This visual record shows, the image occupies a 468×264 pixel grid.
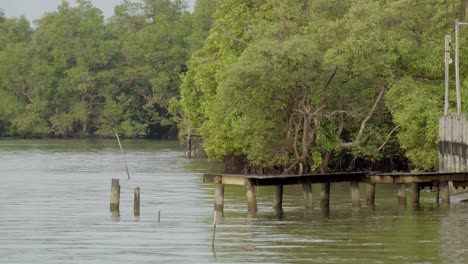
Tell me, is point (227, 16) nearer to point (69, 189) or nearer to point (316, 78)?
point (316, 78)

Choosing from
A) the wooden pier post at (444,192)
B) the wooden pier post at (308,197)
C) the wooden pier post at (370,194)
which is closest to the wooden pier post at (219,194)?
the wooden pier post at (308,197)

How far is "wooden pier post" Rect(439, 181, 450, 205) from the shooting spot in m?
44.2

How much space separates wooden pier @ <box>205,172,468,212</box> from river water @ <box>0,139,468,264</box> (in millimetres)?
547

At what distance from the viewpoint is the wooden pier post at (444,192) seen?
44.2 metres

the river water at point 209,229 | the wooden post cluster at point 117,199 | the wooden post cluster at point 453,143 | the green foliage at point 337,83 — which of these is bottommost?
the river water at point 209,229

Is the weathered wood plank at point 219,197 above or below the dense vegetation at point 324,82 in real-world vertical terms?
below

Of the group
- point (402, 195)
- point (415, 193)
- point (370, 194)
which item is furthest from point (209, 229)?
point (415, 193)

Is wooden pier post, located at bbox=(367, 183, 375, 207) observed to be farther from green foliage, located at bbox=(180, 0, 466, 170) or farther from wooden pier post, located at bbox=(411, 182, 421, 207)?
green foliage, located at bbox=(180, 0, 466, 170)

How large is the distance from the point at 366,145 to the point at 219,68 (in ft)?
42.5

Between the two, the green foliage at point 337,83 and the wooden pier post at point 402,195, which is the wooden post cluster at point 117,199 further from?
the green foliage at point 337,83

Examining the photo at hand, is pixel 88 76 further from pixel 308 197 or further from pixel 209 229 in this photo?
pixel 209 229

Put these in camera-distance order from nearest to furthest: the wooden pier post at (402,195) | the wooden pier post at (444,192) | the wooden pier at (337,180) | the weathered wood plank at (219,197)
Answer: the wooden pier at (337,180)
the weathered wood plank at (219,197)
the wooden pier post at (444,192)
the wooden pier post at (402,195)

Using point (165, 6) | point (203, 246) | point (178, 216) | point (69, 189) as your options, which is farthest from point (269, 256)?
point (165, 6)

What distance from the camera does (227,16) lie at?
70062 mm
